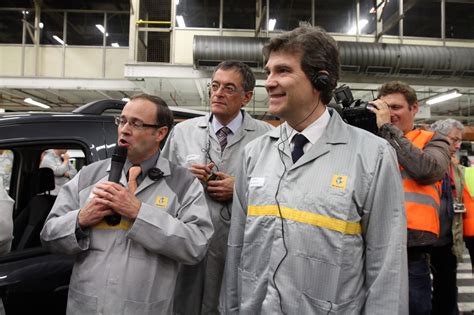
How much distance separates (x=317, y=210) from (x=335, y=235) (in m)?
0.10

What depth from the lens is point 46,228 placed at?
1.63m

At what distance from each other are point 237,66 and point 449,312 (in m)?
2.60

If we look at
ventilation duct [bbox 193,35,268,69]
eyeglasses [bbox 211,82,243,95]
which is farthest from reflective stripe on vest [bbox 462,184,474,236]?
ventilation duct [bbox 193,35,268,69]

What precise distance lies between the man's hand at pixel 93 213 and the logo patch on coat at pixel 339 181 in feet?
2.88

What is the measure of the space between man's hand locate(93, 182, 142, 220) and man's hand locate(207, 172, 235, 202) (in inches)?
22.2

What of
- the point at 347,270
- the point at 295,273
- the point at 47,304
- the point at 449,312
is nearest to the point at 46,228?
the point at 47,304

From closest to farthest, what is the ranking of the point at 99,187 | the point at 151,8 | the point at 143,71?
the point at 99,187
the point at 143,71
the point at 151,8

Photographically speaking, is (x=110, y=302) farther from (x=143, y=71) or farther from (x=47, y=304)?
(x=143, y=71)

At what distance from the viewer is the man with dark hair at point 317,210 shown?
4.32 ft

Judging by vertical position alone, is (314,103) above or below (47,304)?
above

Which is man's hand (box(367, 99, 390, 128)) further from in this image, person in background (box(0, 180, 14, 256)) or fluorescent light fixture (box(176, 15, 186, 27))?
fluorescent light fixture (box(176, 15, 186, 27))

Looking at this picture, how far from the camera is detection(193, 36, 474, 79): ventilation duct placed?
8.19 m

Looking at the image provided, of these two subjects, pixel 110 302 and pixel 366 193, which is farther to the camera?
pixel 110 302

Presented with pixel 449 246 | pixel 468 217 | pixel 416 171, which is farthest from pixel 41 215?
pixel 468 217
